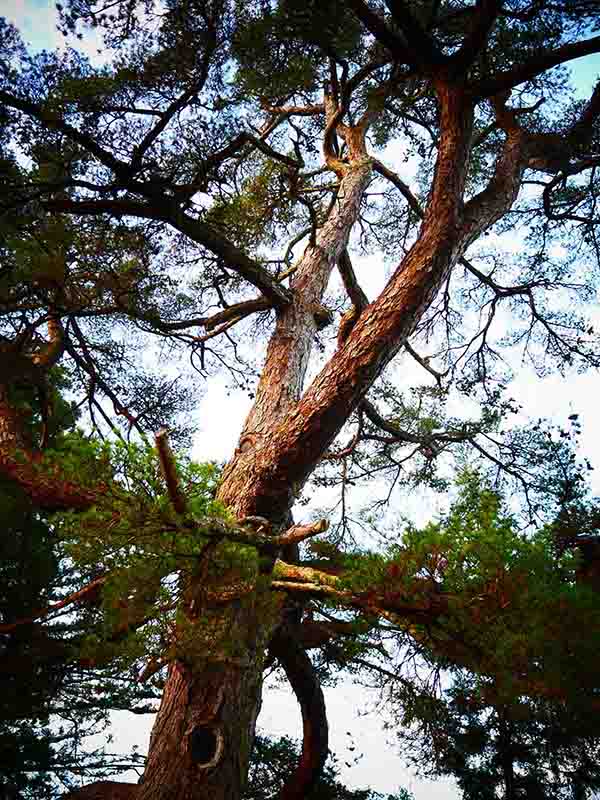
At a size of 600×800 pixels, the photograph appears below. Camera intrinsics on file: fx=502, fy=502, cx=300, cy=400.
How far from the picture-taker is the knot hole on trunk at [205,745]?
75.8 inches

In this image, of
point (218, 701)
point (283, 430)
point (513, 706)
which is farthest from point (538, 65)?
point (218, 701)

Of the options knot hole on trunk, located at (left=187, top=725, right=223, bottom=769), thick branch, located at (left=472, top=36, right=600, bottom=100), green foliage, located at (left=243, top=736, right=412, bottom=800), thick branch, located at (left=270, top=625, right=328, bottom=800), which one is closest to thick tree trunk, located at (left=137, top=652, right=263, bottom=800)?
knot hole on trunk, located at (left=187, top=725, right=223, bottom=769)

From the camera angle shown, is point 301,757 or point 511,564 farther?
point 301,757

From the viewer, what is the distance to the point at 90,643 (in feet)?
5.51

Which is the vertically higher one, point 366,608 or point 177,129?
point 177,129

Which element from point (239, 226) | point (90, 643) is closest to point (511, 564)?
point (90, 643)

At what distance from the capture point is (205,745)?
198 centimetres

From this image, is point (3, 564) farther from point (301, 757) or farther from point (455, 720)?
point (455, 720)

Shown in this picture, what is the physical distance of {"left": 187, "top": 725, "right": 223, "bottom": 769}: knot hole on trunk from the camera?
1925mm

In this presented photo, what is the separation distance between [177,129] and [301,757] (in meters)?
4.61

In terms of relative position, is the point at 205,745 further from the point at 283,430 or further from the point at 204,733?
the point at 283,430

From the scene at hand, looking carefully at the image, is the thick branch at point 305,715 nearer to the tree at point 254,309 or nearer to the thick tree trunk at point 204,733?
the tree at point 254,309

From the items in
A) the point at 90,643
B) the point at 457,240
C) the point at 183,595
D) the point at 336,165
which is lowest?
the point at 90,643

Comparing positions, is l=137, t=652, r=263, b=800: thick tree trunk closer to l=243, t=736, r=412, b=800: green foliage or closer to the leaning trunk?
the leaning trunk
